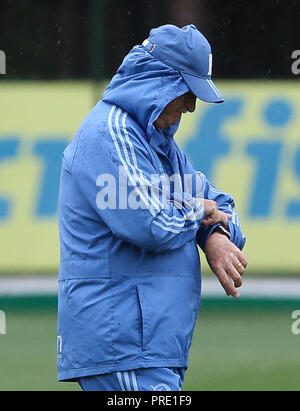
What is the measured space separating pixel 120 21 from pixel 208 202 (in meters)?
5.41

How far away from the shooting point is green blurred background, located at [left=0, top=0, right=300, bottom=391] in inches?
334

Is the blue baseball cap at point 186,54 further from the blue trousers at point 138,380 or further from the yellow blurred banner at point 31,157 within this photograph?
the yellow blurred banner at point 31,157

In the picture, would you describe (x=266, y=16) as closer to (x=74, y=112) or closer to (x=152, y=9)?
(x=152, y=9)

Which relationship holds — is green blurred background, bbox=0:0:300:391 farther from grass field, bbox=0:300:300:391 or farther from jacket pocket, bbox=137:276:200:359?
jacket pocket, bbox=137:276:200:359

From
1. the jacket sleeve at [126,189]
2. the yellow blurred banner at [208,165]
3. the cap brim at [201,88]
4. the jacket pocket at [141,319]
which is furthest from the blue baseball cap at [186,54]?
the yellow blurred banner at [208,165]

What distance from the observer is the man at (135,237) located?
12.2 ft

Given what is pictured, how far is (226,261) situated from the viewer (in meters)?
3.90

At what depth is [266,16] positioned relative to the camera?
9234mm

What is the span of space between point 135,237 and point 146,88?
527 millimetres

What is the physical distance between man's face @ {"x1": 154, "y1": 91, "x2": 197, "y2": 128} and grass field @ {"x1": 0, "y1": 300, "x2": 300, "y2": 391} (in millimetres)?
2616

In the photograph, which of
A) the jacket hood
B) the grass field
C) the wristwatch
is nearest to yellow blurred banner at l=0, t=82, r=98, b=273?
the grass field

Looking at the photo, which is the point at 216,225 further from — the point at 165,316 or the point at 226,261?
the point at 165,316

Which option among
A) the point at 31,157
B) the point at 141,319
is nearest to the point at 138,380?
the point at 141,319
